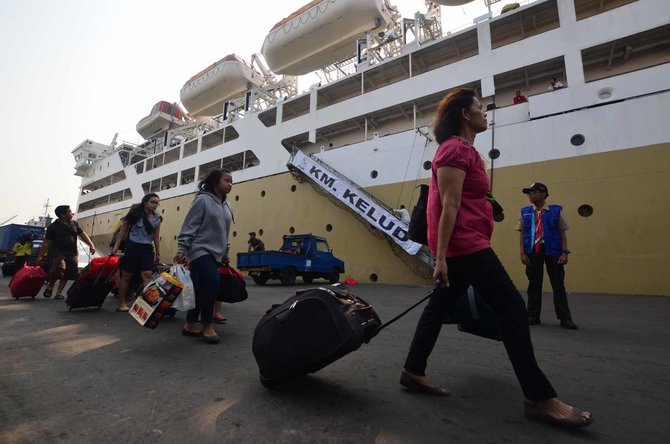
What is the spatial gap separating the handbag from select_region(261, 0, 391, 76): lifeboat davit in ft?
41.5

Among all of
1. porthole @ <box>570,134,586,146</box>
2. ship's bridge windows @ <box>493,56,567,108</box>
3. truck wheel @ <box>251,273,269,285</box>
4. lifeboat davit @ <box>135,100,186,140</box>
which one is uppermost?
lifeboat davit @ <box>135,100,186,140</box>

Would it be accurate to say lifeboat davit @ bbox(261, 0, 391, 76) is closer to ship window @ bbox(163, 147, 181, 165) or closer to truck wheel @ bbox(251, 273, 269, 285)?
ship window @ bbox(163, 147, 181, 165)

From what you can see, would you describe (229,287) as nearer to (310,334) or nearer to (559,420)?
(310,334)

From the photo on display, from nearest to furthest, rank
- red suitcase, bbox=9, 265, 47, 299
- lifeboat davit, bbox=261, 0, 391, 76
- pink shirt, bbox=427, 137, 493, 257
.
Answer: pink shirt, bbox=427, 137, 493, 257 < red suitcase, bbox=9, 265, 47, 299 < lifeboat davit, bbox=261, 0, 391, 76

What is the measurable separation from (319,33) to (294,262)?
978 cm

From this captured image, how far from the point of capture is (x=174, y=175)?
20938 mm

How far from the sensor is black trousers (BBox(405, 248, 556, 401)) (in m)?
1.51

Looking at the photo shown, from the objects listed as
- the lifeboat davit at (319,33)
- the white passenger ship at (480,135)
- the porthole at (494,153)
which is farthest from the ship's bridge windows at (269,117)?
the porthole at (494,153)

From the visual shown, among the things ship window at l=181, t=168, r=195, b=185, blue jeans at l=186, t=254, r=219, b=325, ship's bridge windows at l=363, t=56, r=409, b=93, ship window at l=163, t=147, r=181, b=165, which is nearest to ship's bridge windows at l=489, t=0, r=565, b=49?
ship's bridge windows at l=363, t=56, r=409, b=93

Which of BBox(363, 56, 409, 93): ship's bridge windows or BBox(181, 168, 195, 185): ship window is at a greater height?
BBox(363, 56, 409, 93): ship's bridge windows

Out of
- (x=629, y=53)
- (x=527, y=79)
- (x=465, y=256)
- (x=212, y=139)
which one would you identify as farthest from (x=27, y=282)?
(x=212, y=139)

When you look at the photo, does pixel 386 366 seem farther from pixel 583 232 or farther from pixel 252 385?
pixel 583 232

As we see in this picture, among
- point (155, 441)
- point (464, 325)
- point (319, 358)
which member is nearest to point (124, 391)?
point (155, 441)

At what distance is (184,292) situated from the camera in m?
2.76
